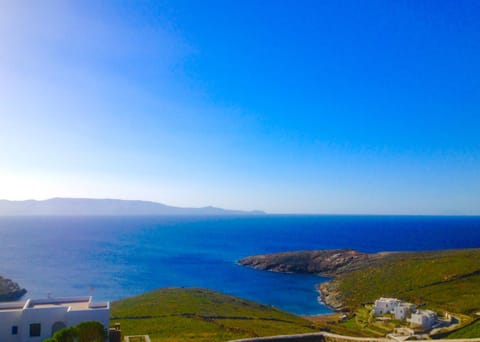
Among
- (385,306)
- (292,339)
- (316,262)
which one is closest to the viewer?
(292,339)

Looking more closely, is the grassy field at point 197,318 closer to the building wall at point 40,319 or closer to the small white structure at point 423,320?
the small white structure at point 423,320

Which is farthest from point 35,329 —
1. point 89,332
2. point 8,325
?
point 89,332

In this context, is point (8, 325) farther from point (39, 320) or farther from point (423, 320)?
point (423, 320)

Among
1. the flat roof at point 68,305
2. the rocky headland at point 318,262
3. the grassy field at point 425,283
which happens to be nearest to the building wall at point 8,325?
the flat roof at point 68,305

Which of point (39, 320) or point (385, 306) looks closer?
point (39, 320)

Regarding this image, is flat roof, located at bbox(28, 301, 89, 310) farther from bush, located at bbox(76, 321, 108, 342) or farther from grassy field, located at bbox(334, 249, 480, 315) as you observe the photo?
grassy field, located at bbox(334, 249, 480, 315)

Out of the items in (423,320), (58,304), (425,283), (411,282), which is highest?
(58,304)

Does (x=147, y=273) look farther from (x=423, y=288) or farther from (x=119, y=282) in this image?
(x=423, y=288)

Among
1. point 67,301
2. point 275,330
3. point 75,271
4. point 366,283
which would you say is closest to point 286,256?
point 366,283
